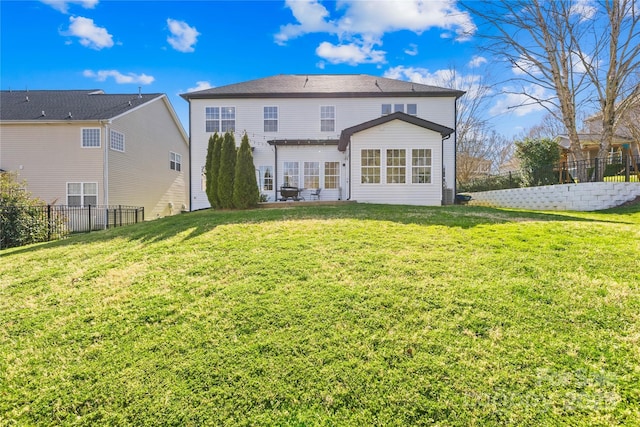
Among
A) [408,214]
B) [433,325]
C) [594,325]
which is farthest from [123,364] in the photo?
[408,214]

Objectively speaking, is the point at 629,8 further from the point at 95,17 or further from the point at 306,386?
the point at 95,17

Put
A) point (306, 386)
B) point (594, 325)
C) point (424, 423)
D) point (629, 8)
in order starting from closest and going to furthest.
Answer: point (424, 423) → point (306, 386) → point (594, 325) → point (629, 8)

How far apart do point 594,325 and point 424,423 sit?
233 centimetres

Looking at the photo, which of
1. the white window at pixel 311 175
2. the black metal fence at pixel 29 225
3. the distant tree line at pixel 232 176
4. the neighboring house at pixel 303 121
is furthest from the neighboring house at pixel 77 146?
the white window at pixel 311 175

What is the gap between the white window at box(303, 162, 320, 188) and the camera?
16688 millimetres

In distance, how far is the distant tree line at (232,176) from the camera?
10969mm

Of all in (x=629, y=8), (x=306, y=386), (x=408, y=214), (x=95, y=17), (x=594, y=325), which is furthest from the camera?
(x=95, y=17)

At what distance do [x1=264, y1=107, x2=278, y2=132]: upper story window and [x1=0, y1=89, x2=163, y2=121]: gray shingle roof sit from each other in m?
7.87

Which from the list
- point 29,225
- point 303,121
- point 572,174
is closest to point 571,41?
point 572,174

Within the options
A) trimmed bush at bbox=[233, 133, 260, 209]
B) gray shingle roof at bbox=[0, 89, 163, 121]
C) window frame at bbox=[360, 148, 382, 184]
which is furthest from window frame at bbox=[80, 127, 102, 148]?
window frame at bbox=[360, 148, 382, 184]

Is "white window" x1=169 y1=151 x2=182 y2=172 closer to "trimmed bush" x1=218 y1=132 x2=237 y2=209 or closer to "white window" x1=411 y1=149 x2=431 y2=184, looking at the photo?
"trimmed bush" x1=218 y1=132 x2=237 y2=209

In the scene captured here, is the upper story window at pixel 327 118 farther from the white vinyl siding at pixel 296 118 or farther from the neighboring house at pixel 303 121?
the white vinyl siding at pixel 296 118

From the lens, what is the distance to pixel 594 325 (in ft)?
11.3

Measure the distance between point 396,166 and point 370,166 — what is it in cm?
104
